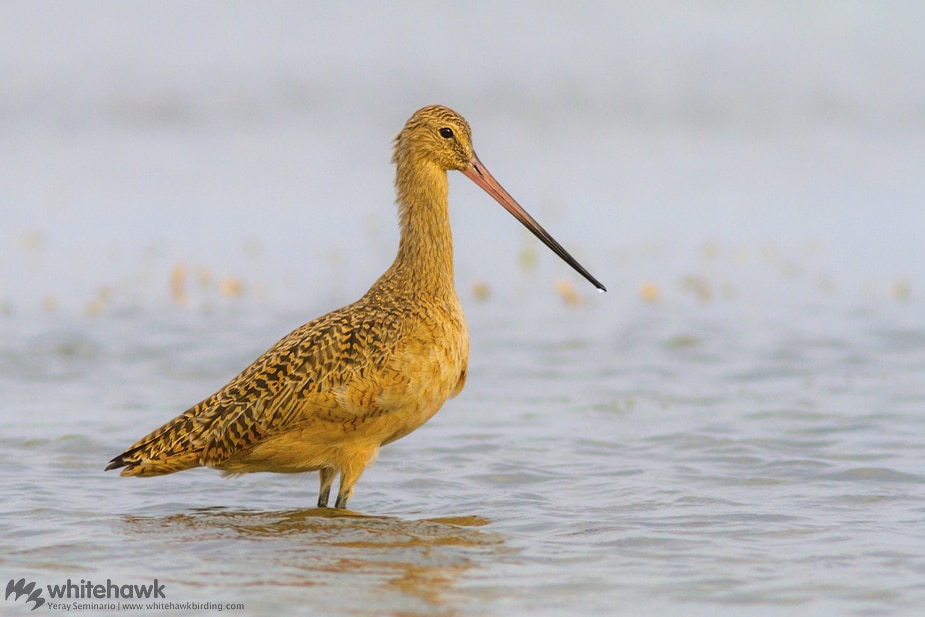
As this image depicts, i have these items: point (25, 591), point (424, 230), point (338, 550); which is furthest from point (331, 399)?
point (25, 591)

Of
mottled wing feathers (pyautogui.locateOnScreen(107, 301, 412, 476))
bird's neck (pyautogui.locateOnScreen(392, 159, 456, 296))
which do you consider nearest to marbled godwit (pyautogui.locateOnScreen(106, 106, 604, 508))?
mottled wing feathers (pyautogui.locateOnScreen(107, 301, 412, 476))

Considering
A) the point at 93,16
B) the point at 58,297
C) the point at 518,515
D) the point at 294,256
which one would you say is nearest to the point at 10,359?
the point at 58,297

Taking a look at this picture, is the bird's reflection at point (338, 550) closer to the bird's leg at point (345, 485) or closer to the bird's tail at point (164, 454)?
the bird's leg at point (345, 485)

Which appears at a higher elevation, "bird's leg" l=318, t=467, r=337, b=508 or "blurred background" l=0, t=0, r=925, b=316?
"blurred background" l=0, t=0, r=925, b=316

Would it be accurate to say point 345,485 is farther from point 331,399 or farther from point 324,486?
point 331,399

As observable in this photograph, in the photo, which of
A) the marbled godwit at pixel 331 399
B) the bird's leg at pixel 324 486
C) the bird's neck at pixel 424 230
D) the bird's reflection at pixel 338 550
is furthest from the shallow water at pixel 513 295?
the bird's neck at pixel 424 230

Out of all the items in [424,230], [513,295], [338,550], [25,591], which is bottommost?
[25,591]

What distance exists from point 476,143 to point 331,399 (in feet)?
30.2

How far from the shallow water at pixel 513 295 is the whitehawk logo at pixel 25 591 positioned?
0.16ft

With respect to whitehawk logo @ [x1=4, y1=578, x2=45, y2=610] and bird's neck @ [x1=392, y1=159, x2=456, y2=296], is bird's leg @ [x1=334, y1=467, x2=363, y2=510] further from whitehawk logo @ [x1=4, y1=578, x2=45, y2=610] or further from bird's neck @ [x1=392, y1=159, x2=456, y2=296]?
whitehawk logo @ [x1=4, y1=578, x2=45, y2=610]

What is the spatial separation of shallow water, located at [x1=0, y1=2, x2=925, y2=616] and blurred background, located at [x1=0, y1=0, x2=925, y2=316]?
5 cm

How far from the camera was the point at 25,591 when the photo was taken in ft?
15.2

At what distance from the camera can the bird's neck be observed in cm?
612

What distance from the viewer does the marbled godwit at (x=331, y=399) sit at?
18.4ft
